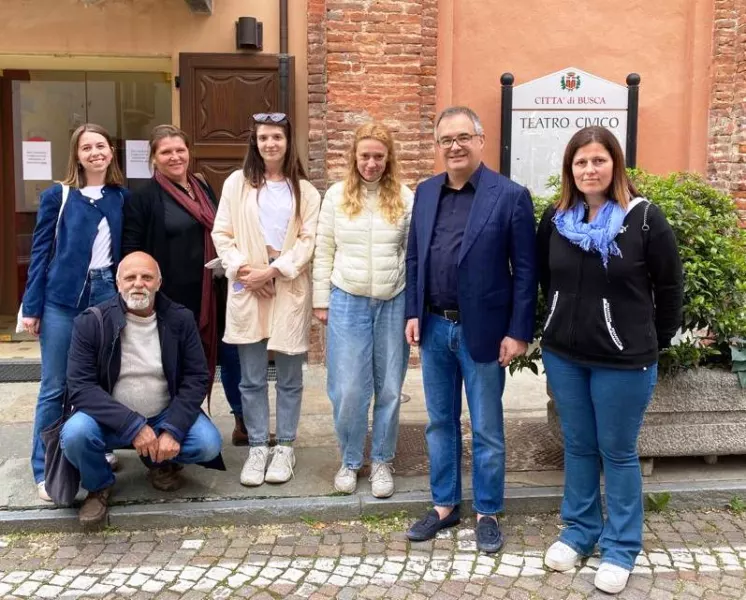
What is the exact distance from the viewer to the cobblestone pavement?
3318 millimetres

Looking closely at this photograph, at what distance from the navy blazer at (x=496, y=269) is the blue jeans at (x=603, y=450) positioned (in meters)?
0.26

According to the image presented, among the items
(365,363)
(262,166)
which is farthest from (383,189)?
(365,363)

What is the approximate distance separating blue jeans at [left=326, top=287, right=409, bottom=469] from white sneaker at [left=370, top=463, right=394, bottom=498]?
0.06 m

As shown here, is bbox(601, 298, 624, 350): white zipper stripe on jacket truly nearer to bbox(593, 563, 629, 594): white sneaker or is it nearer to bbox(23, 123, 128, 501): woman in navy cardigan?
bbox(593, 563, 629, 594): white sneaker

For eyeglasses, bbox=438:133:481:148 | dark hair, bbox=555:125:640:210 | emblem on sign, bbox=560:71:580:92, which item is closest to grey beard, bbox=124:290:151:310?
eyeglasses, bbox=438:133:481:148

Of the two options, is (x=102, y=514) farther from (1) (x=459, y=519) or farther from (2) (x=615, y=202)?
(2) (x=615, y=202)

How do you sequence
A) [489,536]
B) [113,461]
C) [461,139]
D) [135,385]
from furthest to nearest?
[113,461] < [135,385] < [489,536] < [461,139]

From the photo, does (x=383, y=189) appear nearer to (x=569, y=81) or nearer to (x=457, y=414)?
(x=457, y=414)

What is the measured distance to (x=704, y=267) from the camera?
395 centimetres

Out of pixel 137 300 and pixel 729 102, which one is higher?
pixel 729 102

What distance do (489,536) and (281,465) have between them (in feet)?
4.12

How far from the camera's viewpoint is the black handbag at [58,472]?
3820mm

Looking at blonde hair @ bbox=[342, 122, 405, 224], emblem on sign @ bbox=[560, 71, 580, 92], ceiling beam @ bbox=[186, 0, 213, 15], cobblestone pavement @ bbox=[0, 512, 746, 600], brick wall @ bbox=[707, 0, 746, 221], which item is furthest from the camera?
brick wall @ bbox=[707, 0, 746, 221]

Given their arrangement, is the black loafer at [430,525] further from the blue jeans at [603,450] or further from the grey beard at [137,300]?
the grey beard at [137,300]
